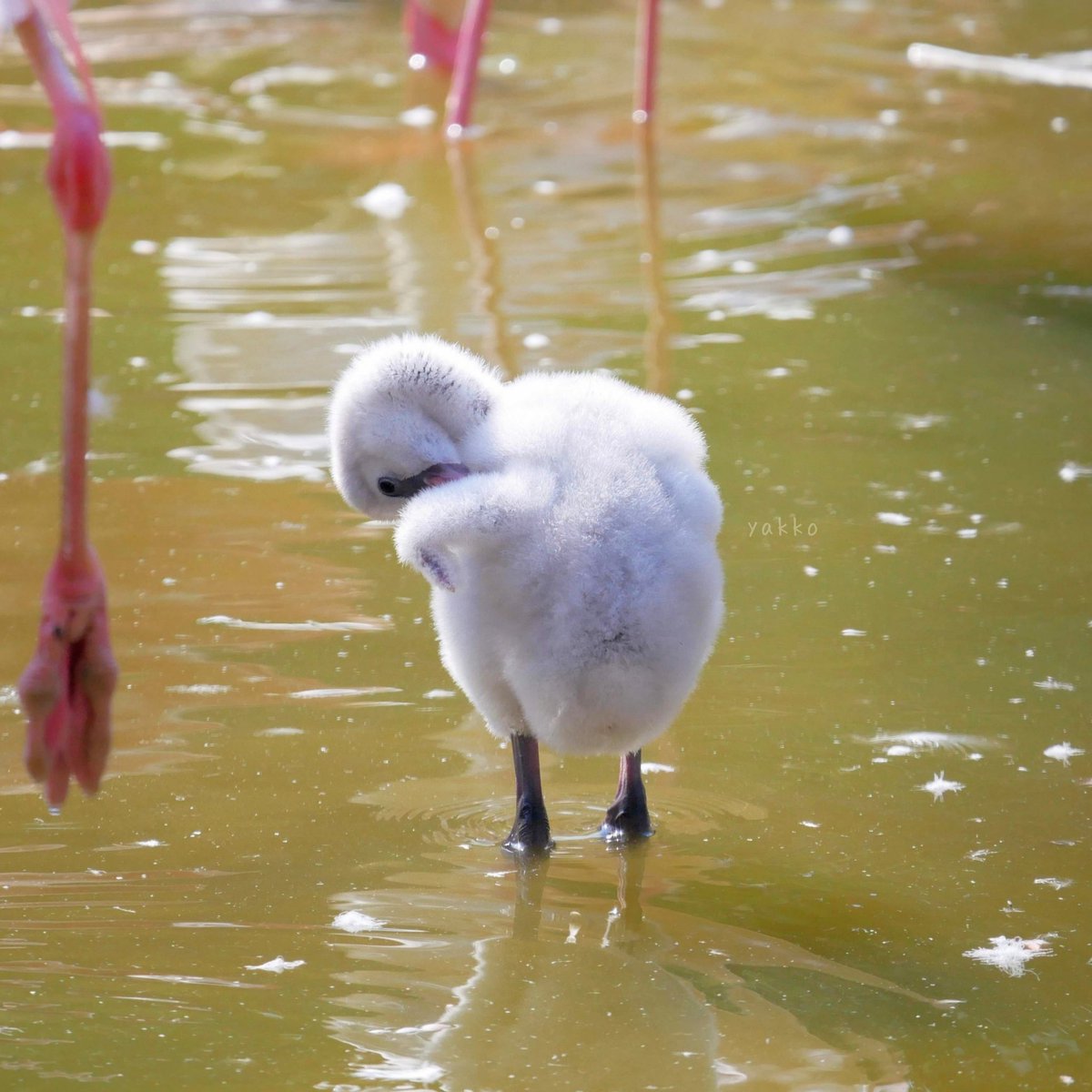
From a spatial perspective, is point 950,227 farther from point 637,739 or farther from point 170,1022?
point 170,1022

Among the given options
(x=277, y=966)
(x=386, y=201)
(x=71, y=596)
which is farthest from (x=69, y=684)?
(x=386, y=201)

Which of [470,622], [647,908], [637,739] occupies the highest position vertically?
[470,622]

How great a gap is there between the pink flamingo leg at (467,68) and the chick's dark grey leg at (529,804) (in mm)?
3671

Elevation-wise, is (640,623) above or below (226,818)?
above

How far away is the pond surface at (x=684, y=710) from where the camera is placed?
1826 millimetres

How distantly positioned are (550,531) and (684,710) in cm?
67

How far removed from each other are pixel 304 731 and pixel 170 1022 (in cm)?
73

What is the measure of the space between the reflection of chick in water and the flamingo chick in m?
0.22

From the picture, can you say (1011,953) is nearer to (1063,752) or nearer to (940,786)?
(940,786)

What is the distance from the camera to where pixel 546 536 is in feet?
6.52

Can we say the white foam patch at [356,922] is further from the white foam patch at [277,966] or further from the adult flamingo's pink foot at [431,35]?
the adult flamingo's pink foot at [431,35]

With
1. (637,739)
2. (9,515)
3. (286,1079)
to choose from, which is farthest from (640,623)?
(9,515)

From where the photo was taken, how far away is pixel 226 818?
2264mm

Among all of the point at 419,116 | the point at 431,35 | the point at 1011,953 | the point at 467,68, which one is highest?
the point at 431,35
